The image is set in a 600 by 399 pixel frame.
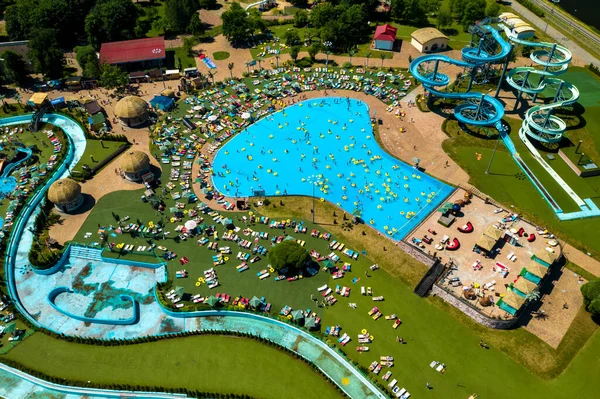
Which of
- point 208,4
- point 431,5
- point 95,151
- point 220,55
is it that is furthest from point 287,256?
point 208,4

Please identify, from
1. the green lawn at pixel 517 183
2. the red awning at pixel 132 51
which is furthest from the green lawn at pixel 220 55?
the green lawn at pixel 517 183

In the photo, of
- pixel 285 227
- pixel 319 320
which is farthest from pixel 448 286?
pixel 285 227

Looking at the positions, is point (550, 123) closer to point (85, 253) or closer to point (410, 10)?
point (410, 10)

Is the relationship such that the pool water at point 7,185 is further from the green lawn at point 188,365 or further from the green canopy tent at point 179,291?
the green canopy tent at point 179,291

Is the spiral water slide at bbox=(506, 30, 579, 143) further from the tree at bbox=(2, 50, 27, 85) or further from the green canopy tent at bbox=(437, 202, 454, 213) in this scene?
the tree at bbox=(2, 50, 27, 85)

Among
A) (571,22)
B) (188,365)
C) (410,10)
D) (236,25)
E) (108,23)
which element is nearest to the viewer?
(188,365)

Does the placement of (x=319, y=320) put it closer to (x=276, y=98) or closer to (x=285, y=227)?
(x=285, y=227)

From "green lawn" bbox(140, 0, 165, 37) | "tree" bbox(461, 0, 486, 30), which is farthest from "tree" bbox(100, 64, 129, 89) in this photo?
"tree" bbox(461, 0, 486, 30)
